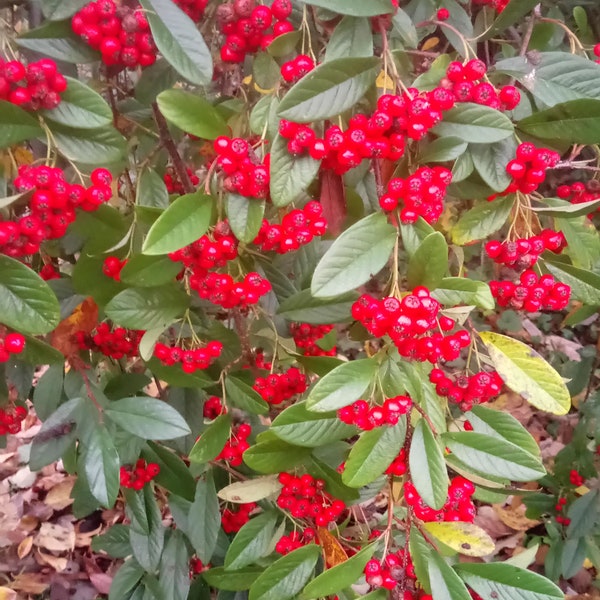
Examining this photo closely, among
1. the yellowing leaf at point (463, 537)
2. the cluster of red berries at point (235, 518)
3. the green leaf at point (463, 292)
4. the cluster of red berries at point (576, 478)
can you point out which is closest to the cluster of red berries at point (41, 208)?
the green leaf at point (463, 292)

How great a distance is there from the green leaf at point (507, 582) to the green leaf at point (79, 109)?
2.60ft

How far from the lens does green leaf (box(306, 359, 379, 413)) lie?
692 mm

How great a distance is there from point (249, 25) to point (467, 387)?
0.57 metres

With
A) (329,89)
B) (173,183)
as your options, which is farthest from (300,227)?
(173,183)

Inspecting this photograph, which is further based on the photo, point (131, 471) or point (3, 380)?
point (131, 471)

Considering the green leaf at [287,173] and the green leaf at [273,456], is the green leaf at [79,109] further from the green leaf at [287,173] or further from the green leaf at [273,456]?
the green leaf at [273,456]

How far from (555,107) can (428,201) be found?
24 cm

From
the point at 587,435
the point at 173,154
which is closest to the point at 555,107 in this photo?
the point at 173,154

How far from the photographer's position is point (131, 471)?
3.95ft

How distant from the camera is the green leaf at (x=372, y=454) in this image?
766mm

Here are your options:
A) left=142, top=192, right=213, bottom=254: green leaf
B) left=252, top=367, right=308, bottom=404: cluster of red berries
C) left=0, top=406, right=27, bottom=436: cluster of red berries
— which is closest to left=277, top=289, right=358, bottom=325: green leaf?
left=252, top=367, right=308, bottom=404: cluster of red berries

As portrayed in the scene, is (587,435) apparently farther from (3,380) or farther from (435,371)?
(3,380)

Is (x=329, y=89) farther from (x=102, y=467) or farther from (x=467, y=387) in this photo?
(x=102, y=467)

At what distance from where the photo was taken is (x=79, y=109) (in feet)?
2.50
